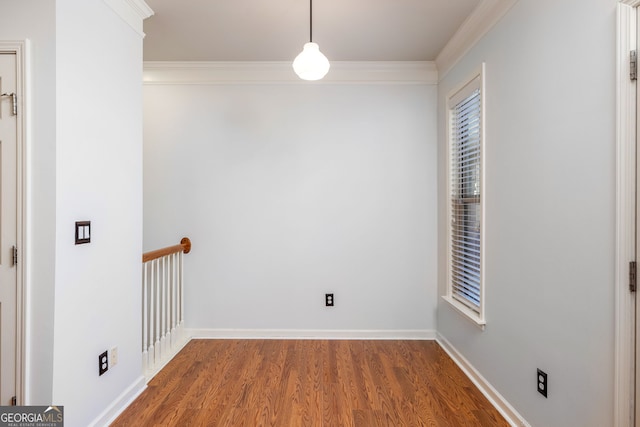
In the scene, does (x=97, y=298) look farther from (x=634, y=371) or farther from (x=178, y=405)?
(x=634, y=371)

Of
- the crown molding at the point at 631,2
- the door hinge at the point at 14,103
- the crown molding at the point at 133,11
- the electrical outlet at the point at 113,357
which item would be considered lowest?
the electrical outlet at the point at 113,357

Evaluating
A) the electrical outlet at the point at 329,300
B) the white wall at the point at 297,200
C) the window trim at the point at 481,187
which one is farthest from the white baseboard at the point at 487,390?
the electrical outlet at the point at 329,300

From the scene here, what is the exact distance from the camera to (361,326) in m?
3.22

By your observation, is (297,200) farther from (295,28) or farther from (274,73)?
(295,28)

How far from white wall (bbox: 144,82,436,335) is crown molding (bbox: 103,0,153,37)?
3.04 feet

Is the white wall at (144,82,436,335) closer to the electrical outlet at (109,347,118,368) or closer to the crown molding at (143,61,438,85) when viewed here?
the crown molding at (143,61,438,85)

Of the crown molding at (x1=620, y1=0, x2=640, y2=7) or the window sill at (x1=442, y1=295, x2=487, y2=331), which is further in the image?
the window sill at (x1=442, y1=295, x2=487, y2=331)

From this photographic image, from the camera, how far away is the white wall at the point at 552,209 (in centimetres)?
135

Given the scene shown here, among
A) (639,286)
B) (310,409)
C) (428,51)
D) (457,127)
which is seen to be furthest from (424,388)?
(428,51)

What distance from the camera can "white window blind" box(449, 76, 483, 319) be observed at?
2434 millimetres

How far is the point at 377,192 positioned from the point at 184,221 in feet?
6.19

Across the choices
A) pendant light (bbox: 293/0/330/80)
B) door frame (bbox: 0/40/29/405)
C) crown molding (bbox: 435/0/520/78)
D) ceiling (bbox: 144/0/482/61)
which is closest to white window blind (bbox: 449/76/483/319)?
crown molding (bbox: 435/0/520/78)

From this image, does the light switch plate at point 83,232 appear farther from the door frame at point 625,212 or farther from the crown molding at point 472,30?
the crown molding at point 472,30

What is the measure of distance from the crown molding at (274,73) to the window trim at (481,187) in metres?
0.51
